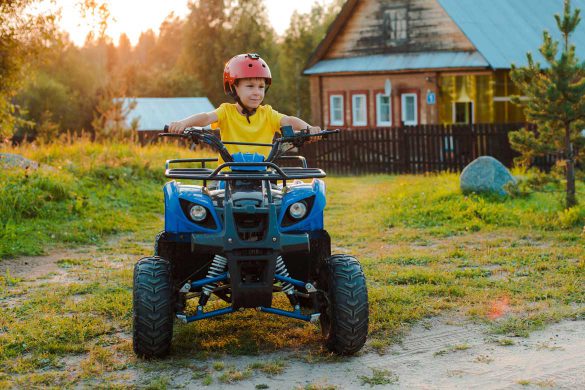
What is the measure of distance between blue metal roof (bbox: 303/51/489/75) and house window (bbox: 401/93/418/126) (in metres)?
1.18

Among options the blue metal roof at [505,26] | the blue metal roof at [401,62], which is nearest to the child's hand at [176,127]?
the blue metal roof at [505,26]

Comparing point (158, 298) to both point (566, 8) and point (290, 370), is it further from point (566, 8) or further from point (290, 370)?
point (566, 8)

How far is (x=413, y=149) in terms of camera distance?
75.8 ft

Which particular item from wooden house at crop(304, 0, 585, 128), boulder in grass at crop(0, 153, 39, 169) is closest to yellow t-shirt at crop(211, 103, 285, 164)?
boulder in grass at crop(0, 153, 39, 169)

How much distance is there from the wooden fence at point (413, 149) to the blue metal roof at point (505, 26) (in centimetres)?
540

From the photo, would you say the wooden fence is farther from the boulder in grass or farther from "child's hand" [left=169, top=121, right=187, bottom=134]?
"child's hand" [left=169, top=121, right=187, bottom=134]

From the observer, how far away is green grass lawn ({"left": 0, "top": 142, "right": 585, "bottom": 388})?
5.97 metres

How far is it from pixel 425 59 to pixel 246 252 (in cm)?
2574

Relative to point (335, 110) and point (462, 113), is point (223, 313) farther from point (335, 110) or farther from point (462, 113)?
point (335, 110)

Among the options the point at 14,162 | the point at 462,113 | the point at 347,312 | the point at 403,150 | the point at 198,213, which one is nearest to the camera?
the point at 347,312

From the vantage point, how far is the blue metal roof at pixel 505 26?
28078mm

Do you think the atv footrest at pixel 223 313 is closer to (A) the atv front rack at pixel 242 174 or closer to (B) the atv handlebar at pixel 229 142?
(A) the atv front rack at pixel 242 174

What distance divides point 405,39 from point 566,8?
66.2 ft

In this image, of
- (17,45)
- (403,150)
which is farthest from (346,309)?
(403,150)
